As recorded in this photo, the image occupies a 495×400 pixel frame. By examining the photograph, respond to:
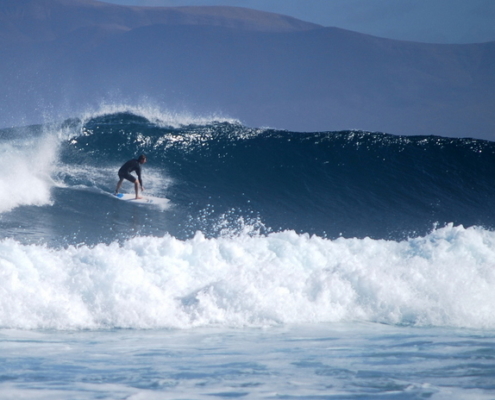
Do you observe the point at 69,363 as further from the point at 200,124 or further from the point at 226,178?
the point at 200,124

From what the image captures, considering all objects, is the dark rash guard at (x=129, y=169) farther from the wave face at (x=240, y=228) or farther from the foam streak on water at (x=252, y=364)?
the foam streak on water at (x=252, y=364)

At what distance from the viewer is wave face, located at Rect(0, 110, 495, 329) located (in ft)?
16.0

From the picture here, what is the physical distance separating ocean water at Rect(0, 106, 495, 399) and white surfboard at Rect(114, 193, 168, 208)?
0.15 metres

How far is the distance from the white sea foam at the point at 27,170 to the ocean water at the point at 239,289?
0.18 feet

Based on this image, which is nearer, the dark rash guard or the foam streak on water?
the foam streak on water

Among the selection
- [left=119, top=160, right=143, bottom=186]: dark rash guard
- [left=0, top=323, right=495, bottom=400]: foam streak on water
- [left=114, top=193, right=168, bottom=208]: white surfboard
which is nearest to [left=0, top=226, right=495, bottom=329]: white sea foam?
[left=0, top=323, right=495, bottom=400]: foam streak on water

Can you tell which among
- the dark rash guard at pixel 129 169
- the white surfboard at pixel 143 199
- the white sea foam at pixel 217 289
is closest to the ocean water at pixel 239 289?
the white sea foam at pixel 217 289

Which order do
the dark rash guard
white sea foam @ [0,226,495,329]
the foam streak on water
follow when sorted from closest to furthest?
1. the foam streak on water
2. white sea foam @ [0,226,495,329]
3. the dark rash guard

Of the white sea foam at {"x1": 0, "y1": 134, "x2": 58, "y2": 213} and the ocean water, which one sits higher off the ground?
the white sea foam at {"x1": 0, "y1": 134, "x2": 58, "y2": 213}

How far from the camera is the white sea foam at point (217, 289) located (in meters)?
4.63

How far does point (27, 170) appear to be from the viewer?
1076 centimetres

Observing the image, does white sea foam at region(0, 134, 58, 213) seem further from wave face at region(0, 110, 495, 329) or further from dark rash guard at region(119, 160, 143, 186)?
dark rash guard at region(119, 160, 143, 186)

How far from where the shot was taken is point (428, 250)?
254 inches

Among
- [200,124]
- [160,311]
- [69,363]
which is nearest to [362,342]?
[160,311]
